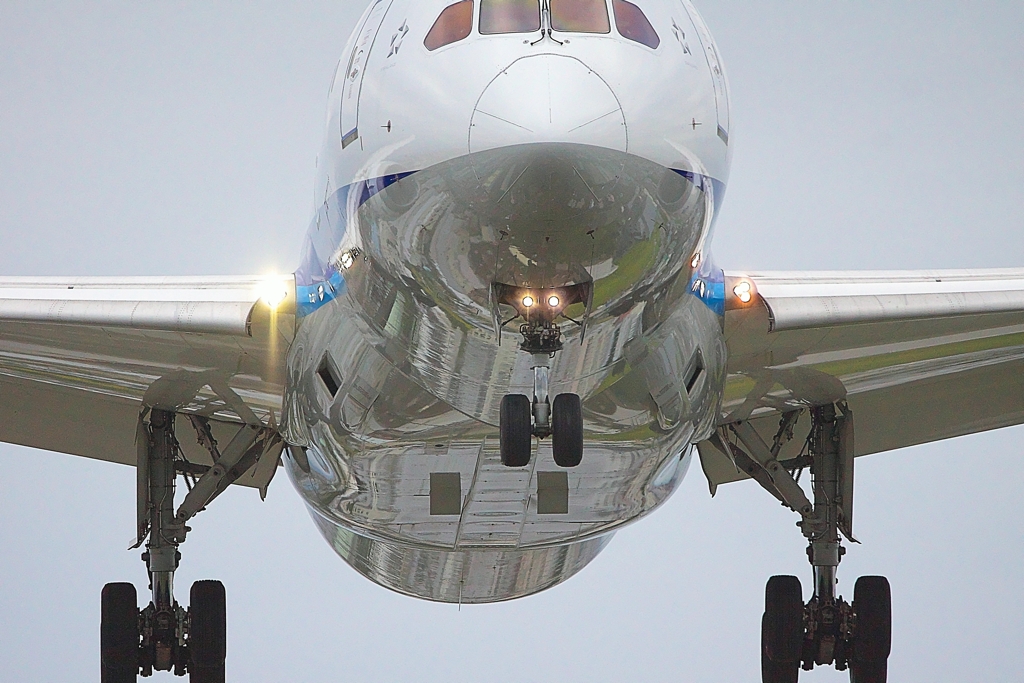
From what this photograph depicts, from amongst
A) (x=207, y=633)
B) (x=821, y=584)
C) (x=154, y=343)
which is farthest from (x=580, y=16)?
(x=207, y=633)

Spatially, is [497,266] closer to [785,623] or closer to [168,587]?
[168,587]

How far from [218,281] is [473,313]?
11.9 feet

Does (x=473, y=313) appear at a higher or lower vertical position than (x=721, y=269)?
lower

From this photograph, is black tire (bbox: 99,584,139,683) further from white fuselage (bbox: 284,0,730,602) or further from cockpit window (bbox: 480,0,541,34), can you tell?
cockpit window (bbox: 480,0,541,34)

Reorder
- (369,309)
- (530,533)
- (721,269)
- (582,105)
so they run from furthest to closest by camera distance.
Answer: (530,533), (721,269), (369,309), (582,105)

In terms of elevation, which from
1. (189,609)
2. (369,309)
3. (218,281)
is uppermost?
(218,281)

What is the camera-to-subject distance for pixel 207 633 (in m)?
16.1

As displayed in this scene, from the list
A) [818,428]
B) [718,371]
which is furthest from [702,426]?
[818,428]

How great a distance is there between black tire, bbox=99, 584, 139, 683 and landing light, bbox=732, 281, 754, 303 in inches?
268

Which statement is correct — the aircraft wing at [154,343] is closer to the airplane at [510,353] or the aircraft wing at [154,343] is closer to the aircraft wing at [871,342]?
the airplane at [510,353]

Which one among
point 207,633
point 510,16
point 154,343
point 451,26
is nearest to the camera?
point 510,16

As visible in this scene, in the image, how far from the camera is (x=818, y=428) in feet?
53.3

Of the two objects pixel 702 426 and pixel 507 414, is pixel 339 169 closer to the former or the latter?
pixel 507 414

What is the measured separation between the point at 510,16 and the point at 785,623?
8297 millimetres
